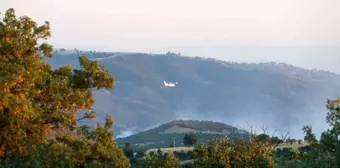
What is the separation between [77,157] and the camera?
1694 cm

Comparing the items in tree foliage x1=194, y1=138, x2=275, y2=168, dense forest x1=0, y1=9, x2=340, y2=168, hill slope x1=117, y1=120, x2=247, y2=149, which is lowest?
hill slope x1=117, y1=120, x2=247, y2=149

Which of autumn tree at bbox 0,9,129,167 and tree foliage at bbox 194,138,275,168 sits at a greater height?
autumn tree at bbox 0,9,129,167

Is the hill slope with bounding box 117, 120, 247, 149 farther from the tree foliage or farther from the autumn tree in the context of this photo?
the autumn tree

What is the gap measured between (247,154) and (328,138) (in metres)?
7.24

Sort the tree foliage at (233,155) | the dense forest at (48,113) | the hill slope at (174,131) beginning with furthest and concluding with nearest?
the hill slope at (174,131) → the tree foliage at (233,155) → the dense forest at (48,113)

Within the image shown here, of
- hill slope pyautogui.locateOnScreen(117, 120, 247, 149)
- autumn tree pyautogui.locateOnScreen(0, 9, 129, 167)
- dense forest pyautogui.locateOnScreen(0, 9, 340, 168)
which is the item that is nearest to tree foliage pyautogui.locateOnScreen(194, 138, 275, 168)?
dense forest pyautogui.locateOnScreen(0, 9, 340, 168)

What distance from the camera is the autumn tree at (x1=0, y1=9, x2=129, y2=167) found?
1605cm

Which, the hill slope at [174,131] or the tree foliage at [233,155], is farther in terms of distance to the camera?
the hill slope at [174,131]

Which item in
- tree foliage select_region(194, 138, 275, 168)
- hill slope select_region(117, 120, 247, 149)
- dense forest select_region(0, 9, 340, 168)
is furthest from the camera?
hill slope select_region(117, 120, 247, 149)

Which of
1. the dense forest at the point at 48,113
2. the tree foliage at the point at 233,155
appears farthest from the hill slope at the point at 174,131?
the dense forest at the point at 48,113

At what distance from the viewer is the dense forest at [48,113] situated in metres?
15.7

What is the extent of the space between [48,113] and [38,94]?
0.73 meters

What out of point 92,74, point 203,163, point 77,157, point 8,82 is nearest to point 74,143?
point 77,157

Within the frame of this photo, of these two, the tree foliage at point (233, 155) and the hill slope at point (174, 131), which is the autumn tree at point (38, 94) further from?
the hill slope at point (174, 131)
